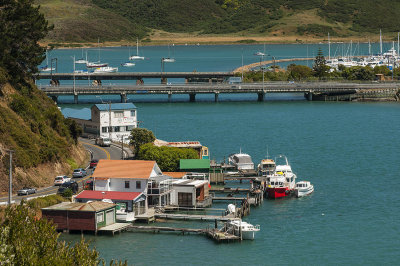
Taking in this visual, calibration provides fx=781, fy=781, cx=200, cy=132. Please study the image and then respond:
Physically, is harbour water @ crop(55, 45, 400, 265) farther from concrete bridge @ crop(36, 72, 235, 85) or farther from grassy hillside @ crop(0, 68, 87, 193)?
concrete bridge @ crop(36, 72, 235, 85)

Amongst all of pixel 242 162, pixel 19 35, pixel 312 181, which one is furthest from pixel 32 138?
pixel 312 181

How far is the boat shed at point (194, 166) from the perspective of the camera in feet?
256

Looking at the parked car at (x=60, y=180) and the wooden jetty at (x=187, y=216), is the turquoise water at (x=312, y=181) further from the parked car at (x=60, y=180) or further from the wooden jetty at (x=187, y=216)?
the parked car at (x=60, y=180)

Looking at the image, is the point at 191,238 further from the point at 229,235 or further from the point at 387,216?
the point at 387,216

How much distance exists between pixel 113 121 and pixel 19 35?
1966 centimetres

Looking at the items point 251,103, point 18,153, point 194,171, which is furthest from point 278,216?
point 251,103

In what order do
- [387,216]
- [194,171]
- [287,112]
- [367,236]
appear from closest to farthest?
1. [367,236]
2. [387,216]
3. [194,171]
4. [287,112]

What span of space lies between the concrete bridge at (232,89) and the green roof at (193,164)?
77.9 meters

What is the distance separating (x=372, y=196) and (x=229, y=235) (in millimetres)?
20642

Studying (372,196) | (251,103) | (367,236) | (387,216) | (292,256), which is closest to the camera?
(292,256)

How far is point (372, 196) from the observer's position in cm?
7362

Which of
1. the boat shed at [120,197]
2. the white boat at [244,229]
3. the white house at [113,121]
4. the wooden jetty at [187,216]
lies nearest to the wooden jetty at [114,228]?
the boat shed at [120,197]

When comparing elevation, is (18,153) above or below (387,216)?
above

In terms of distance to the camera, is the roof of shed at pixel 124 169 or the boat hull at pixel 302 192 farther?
the boat hull at pixel 302 192
